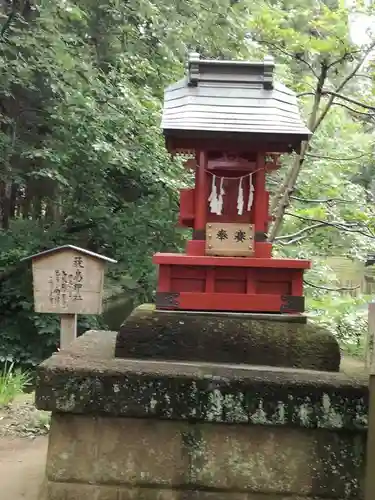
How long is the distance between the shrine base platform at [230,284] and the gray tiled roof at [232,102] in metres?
0.77

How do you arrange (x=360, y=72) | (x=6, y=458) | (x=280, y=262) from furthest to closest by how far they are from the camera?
(x=360, y=72) → (x=6, y=458) → (x=280, y=262)

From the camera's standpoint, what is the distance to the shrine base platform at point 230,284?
3209mm

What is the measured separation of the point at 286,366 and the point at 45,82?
564cm

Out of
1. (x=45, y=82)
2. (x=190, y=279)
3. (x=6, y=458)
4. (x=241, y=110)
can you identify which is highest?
(x=45, y=82)

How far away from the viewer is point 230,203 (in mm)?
3414

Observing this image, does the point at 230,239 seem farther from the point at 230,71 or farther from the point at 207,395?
the point at 230,71

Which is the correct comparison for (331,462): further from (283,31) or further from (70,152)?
(70,152)

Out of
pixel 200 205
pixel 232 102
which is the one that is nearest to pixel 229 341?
pixel 200 205

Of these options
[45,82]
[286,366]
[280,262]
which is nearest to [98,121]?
[45,82]

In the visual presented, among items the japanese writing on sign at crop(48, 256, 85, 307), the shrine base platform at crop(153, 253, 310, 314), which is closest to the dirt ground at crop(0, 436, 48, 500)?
the japanese writing on sign at crop(48, 256, 85, 307)

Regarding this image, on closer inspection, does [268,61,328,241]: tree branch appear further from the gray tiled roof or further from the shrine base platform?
the shrine base platform

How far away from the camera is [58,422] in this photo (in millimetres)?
2750

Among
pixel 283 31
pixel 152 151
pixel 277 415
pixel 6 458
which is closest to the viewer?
pixel 277 415

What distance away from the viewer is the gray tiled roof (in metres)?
3.12
